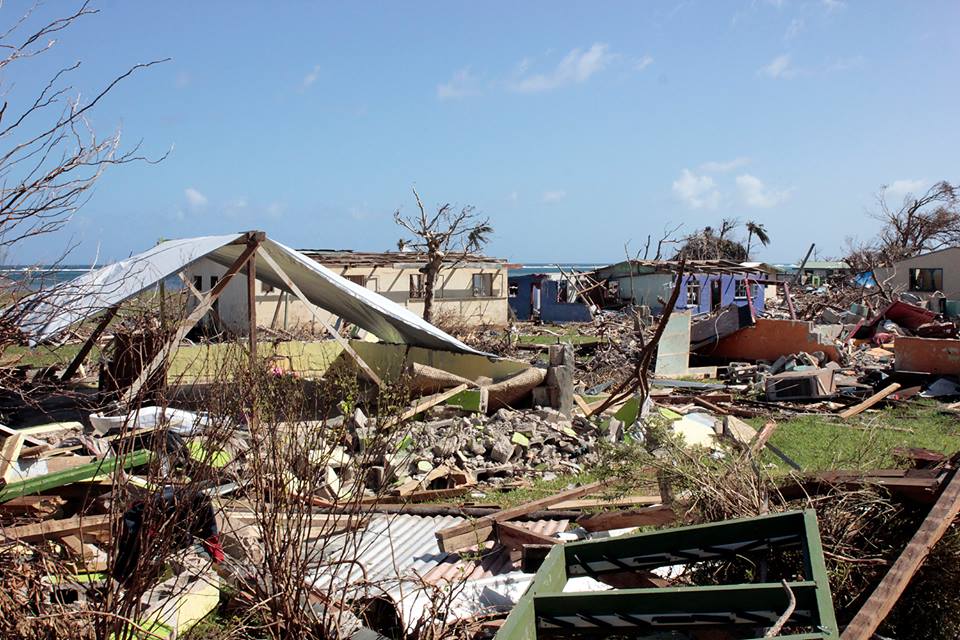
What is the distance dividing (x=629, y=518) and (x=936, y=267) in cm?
3415

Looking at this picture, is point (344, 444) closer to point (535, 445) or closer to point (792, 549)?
point (535, 445)

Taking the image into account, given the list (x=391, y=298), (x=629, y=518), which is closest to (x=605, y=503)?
(x=629, y=518)

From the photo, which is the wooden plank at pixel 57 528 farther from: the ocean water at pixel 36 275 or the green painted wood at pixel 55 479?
the ocean water at pixel 36 275

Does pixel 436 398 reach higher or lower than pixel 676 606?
lower

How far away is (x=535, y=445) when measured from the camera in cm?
952

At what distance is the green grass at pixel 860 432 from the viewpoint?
9641 mm

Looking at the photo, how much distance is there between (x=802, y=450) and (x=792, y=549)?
21.6ft

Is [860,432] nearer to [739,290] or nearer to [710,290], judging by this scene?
[710,290]

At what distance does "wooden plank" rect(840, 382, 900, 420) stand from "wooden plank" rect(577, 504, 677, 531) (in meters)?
7.62

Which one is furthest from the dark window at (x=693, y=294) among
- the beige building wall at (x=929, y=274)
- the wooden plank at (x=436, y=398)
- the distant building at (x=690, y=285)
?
the wooden plank at (x=436, y=398)

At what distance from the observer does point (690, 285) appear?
32.8 metres

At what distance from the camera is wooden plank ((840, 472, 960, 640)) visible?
122 inches

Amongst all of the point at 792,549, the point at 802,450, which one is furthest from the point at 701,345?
the point at 792,549

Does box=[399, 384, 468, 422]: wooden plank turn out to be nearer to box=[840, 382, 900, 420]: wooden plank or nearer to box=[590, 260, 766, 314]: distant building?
box=[840, 382, 900, 420]: wooden plank
